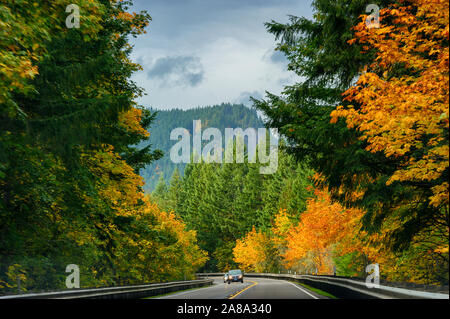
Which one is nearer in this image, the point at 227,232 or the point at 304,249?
the point at 304,249

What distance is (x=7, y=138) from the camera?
41.9 feet

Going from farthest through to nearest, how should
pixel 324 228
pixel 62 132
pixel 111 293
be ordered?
pixel 324 228 < pixel 111 293 < pixel 62 132

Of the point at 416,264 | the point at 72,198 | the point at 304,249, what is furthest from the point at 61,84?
the point at 304,249

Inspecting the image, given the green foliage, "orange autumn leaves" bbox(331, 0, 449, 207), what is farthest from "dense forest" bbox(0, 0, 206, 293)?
the green foliage

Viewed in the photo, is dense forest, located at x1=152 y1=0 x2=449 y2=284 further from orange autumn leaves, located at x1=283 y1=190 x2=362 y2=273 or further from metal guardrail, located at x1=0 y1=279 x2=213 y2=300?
metal guardrail, located at x1=0 y1=279 x2=213 y2=300

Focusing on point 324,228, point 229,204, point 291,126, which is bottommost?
point 229,204

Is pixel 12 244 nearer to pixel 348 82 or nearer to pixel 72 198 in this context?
pixel 72 198

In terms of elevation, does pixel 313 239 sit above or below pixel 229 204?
below

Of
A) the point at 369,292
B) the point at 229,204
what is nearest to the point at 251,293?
the point at 369,292

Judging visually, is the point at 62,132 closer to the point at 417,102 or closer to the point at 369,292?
the point at 417,102

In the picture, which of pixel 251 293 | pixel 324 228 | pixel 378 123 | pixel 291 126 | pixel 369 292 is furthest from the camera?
pixel 324 228

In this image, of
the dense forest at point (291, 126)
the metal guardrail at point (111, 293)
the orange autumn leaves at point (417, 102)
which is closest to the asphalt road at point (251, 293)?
the metal guardrail at point (111, 293)

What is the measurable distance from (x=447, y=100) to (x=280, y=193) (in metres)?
74.2

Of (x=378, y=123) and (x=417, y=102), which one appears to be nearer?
(x=417, y=102)
